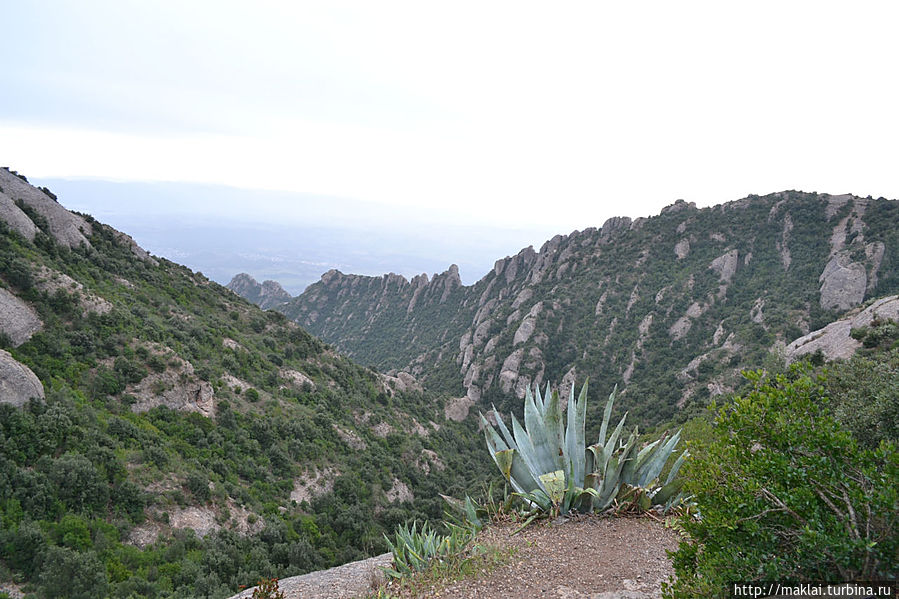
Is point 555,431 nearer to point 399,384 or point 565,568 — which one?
point 565,568

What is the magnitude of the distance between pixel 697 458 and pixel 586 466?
1933 millimetres

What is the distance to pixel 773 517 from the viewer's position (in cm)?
227

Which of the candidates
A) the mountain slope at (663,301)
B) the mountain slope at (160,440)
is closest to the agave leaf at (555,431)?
the mountain slope at (160,440)

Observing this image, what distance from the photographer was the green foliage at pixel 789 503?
6.35 ft

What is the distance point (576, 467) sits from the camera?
461 centimetres

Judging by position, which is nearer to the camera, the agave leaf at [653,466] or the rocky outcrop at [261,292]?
the agave leaf at [653,466]

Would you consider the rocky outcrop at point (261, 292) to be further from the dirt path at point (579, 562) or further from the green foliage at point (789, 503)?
the green foliage at point (789, 503)

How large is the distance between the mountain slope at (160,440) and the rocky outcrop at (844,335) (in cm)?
1690

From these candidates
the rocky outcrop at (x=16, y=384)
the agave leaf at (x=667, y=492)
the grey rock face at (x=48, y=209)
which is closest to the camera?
the agave leaf at (x=667, y=492)

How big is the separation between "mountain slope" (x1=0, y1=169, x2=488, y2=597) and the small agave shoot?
286 inches

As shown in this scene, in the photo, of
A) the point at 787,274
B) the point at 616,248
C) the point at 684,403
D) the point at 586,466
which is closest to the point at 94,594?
the point at 586,466

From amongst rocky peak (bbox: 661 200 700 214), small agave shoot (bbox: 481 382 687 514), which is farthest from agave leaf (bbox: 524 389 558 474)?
rocky peak (bbox: 661 200 700 214)

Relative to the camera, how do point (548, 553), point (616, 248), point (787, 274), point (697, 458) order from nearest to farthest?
point (697, 458) < point (548, 553) < point (787, 274) < point (616, 248)

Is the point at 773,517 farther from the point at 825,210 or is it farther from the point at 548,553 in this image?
the point at 825,210
